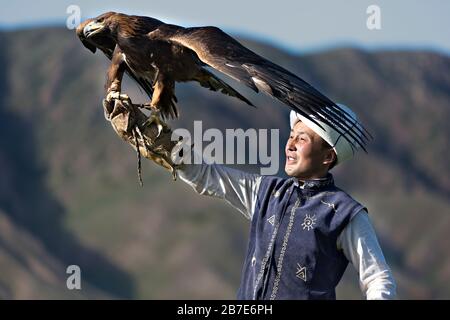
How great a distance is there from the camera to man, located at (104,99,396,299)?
527 centimetres

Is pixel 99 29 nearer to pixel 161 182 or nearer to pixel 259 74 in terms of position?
pixel 259 74

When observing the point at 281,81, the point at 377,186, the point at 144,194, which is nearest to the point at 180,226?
the point at 144,194

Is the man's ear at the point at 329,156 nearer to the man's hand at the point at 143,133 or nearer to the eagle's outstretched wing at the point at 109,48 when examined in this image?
the man's hand at the point at 143,133

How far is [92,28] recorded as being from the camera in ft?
20.4

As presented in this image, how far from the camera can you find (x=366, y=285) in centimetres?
521

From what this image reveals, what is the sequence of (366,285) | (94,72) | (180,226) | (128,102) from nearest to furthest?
(366,285), (128,102), (180,226), (94,72)

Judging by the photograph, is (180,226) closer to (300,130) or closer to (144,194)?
(144,194)

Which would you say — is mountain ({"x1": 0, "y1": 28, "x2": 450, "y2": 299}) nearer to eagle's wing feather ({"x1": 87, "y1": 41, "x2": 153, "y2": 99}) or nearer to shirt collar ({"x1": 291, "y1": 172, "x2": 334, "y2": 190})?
eagle's wing feather ({"x1": 87, "y1": 41, "x2": 153, "y2": 99})

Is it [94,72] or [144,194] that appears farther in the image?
[94,72]

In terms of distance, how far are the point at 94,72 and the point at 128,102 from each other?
37.6 m

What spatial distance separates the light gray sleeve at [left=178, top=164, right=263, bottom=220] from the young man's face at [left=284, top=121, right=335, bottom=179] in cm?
20

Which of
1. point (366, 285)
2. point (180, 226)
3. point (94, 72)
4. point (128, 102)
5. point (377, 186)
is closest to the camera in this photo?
point (366, 285)

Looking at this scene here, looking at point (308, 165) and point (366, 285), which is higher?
point (308, 165)
